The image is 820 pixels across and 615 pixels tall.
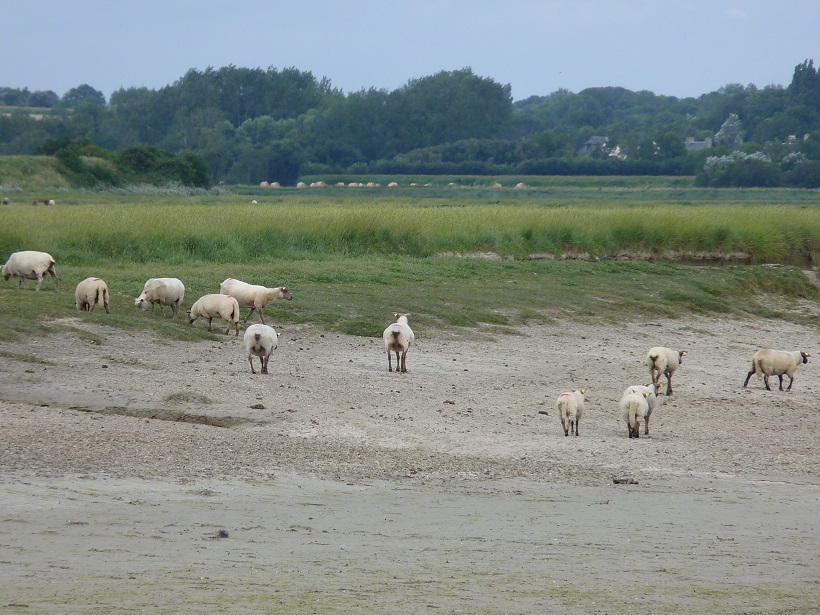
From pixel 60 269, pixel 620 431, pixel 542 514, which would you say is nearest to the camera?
pixel 542 514

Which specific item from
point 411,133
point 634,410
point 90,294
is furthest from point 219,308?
point 411,133

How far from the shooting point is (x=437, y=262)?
2812 centimetres

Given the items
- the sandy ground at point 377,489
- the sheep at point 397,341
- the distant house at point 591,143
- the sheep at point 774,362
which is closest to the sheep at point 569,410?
the sandy ground at point 377,489

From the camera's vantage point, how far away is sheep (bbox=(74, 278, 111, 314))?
17.7 metres

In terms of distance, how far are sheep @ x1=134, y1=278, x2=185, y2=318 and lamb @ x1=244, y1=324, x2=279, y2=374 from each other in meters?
4.25

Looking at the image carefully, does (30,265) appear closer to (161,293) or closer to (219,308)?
(161,293)

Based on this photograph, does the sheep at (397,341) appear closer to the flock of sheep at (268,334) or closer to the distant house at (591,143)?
the flock of sheep at (268,334)

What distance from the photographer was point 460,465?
10.8 m

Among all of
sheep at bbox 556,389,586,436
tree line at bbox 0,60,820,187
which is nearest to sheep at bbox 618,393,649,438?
sheep at bbox 556,389,586,436

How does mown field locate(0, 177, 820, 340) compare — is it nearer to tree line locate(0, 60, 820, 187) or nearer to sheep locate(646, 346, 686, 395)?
sheep locate(646, 346, 686, 395)

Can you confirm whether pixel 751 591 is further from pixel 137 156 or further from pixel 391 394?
pixel 137 156

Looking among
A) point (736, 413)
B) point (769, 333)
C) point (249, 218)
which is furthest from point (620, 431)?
point (249, 218)

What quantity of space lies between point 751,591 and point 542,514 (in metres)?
1.94

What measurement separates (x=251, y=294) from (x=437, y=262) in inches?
380
